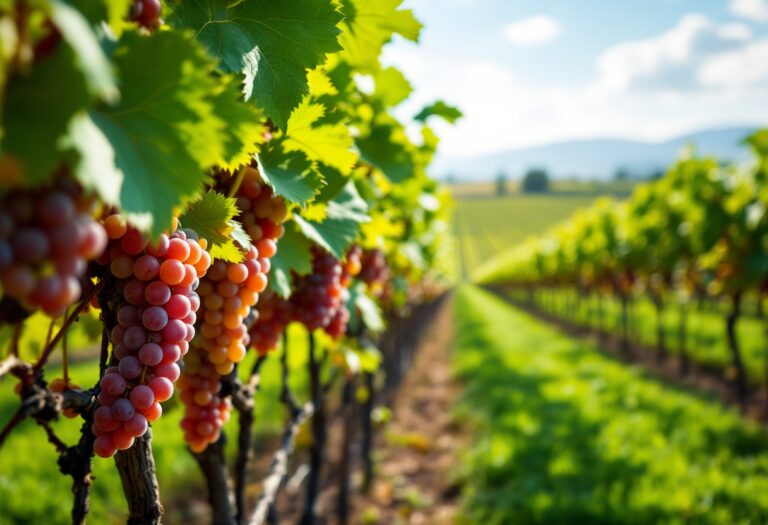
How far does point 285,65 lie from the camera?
1194mm

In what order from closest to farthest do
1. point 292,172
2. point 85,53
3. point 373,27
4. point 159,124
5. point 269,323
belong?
point 85,53 < point 159,124 < point 292,172 < point 373,27 < point 269,323

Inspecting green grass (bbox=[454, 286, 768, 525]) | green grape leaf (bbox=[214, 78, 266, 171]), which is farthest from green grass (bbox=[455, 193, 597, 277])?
green grape leaf (bbox=[214, 78, 266, 171])

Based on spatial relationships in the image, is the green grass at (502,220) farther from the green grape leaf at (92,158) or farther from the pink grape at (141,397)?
the green grape leaf at (92,158)

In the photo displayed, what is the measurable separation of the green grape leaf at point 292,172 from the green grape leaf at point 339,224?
211 mm

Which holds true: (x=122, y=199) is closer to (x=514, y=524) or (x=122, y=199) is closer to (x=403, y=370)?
(x=514, y=524)

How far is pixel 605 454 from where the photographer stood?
17.3 feet

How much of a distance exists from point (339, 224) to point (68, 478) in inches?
180

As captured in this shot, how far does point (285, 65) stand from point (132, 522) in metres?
1.10

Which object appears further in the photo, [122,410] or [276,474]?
[276,474]

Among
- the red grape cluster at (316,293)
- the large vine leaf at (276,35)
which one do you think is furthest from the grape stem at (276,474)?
the large vine leaf at (276,35)

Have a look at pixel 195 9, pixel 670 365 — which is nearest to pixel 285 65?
pixel 195 9

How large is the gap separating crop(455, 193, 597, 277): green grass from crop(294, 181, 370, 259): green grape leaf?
74.3 meters

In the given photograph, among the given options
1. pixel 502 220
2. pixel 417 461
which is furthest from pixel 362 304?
pixel 502 220

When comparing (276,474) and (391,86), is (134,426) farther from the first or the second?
(391,86)
